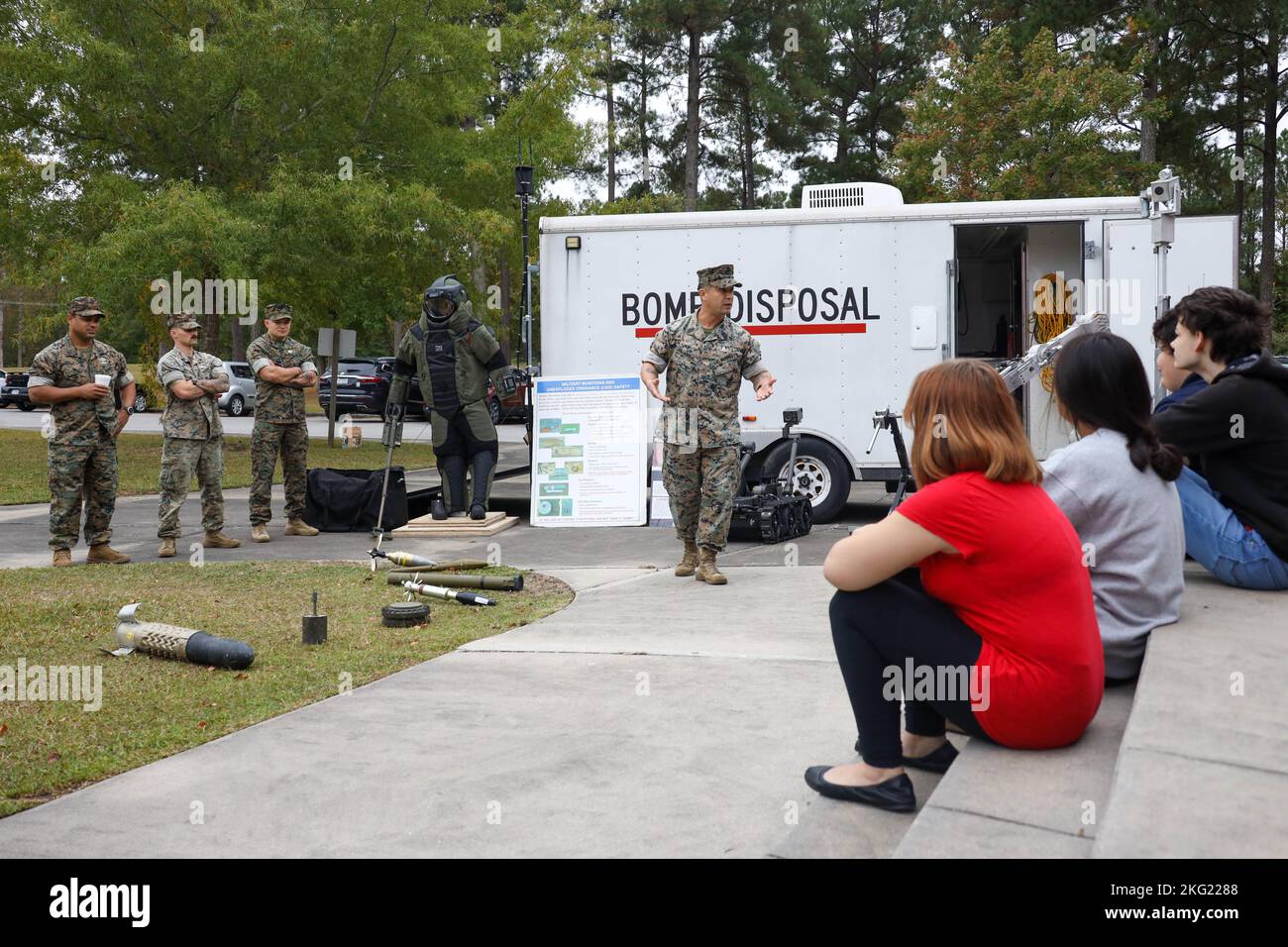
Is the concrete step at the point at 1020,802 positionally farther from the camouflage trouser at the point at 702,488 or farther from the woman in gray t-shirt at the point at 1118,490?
the camouflage trouser at the point at 702,488

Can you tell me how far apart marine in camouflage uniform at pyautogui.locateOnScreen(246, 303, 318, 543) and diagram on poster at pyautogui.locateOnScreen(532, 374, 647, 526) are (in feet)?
7.37

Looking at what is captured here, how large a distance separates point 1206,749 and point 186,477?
361 inches

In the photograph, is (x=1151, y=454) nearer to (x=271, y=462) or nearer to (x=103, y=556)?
(x=103, y=556)

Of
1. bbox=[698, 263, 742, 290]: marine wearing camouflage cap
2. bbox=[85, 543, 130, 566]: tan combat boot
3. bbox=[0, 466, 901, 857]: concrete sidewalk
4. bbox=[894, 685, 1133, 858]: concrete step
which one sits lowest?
bbox=[0, 466, 901, 857]: concrete sidewalk

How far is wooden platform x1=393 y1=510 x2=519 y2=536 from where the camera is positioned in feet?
36.8

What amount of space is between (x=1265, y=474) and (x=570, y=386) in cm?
807

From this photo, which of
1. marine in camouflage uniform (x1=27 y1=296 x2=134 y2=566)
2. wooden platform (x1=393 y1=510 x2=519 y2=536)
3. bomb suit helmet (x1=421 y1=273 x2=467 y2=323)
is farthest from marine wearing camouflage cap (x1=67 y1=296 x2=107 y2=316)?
wooden platform (x1=393 y1=510 x2=519 y2=536)

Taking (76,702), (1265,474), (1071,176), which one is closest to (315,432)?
(1071,176)

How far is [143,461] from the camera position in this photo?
20.8 metres

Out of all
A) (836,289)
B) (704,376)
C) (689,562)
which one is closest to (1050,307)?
(836,289)

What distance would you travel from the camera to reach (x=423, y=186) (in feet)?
67.8

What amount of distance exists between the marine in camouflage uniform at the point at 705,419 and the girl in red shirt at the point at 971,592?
481 centimetres

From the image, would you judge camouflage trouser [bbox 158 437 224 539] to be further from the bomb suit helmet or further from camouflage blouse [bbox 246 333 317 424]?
the bomb suit helmet
